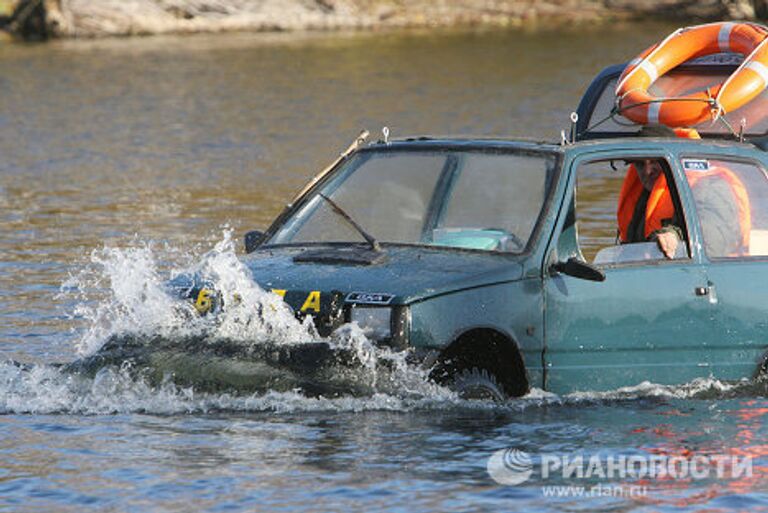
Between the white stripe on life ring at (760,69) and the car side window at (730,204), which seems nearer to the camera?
the car side window at (730,204)

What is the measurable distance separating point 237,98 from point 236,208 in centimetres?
1323

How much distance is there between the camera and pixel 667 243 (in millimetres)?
10336

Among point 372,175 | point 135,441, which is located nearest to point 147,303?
point 135,441

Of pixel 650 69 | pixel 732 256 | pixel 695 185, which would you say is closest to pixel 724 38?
pixel 650 69

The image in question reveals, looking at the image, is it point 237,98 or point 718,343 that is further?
point 237,98

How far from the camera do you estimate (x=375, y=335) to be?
9391 millimetres

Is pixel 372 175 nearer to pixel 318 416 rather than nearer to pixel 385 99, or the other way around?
pixel 318 416

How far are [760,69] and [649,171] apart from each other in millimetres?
1579

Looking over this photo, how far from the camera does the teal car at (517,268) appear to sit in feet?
31.3

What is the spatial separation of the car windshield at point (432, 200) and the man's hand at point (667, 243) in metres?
0.69

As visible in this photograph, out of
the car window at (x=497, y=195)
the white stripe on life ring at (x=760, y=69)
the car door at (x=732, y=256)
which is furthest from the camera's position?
the white stripe on life ring at (x=760, y=69)

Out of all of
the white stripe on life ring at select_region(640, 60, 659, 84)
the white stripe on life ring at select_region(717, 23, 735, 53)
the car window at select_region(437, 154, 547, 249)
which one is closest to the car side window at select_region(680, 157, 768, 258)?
the car window at select_region(437, 154, 547, 249)

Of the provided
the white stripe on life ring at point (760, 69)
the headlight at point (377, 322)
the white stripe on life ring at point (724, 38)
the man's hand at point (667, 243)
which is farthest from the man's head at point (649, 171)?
the white stripe on life ring at point (724, 38)

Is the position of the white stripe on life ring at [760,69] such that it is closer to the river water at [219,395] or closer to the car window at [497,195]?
the river water at [219,395]
